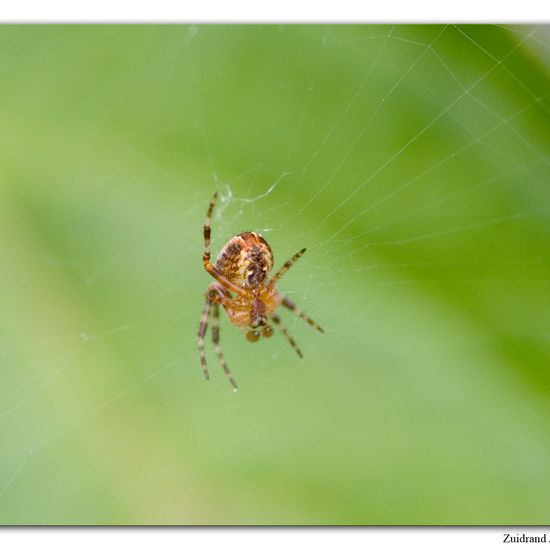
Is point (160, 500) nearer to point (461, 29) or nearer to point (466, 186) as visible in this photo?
point (466, 186)

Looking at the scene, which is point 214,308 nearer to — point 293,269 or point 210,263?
point 210,263

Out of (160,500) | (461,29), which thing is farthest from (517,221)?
(160,500)

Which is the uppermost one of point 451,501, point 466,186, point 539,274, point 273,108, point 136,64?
point 136,64

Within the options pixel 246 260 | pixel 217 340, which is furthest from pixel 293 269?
pixel 217 340

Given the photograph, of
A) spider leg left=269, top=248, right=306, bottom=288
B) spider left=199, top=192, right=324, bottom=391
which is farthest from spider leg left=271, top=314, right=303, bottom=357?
spider leg left=269, top=248, right=306, bottom=288

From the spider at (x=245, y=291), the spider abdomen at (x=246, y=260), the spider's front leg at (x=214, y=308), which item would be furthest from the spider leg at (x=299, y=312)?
the spider's front leg at (x=214, y=308)
